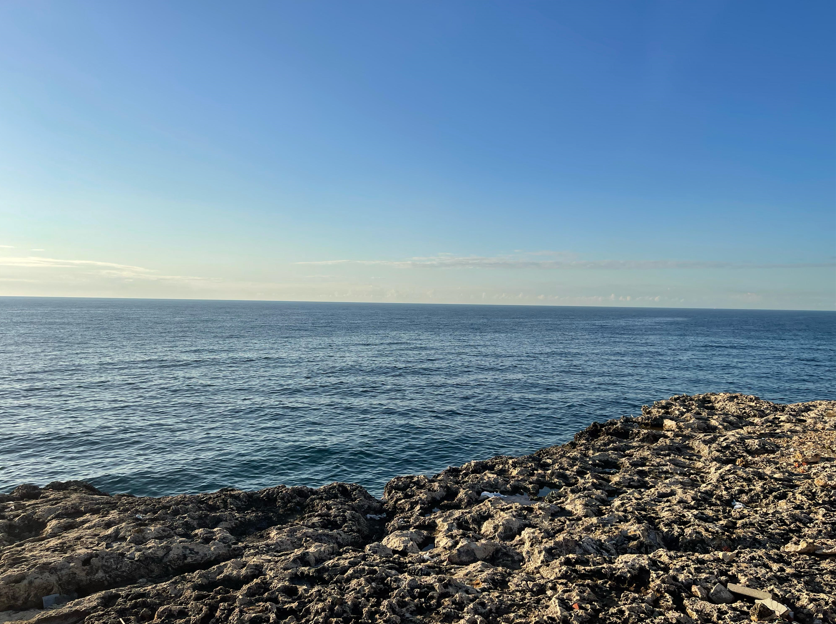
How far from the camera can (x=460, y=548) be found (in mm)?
14562

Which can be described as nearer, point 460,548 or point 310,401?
point 460,548

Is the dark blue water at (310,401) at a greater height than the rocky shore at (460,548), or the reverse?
the rocky shore at (460,548)

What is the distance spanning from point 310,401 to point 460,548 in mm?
33132

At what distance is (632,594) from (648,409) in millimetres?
25500

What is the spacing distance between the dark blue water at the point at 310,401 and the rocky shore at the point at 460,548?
302 inches

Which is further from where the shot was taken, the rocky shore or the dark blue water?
the dark blue water

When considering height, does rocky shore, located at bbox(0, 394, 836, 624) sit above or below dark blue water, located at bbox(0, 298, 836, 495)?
above

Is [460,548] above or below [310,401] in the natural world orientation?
above

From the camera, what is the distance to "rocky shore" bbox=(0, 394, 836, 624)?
11523mm

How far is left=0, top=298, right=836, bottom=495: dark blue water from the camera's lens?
28.9 metres

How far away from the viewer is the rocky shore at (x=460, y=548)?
11523mm

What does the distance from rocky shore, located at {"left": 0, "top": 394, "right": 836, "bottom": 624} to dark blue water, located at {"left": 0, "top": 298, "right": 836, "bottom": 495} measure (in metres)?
7.68

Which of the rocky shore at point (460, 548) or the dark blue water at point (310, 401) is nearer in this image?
the rocky shore at point (460, 548)

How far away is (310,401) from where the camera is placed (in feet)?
148
